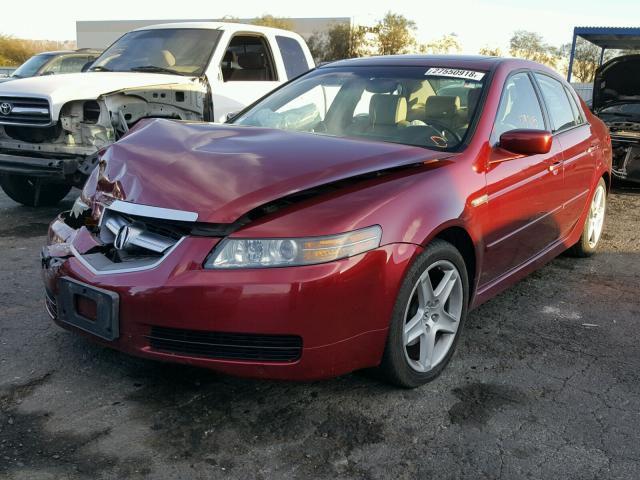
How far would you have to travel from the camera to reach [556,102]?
15.2ft

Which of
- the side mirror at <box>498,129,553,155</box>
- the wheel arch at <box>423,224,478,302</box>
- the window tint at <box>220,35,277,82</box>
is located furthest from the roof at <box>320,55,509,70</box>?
the window tint at <box>220,35,277,82</box>

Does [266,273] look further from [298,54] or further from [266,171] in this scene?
[298,54]

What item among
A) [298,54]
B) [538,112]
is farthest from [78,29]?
[538,112]

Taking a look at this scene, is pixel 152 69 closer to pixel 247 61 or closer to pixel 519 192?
pixel 247 61

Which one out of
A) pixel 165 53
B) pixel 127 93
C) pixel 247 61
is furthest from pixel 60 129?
Answer: pixel 247 61

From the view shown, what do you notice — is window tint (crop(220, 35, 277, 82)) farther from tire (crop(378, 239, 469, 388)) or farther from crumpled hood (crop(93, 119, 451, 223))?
tire (crop(378, 239, 469, 388))

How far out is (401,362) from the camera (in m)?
2.87

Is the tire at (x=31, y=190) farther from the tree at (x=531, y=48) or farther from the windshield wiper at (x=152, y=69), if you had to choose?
the tree at (x=531, y=48)

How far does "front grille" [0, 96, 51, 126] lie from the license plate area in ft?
12.1

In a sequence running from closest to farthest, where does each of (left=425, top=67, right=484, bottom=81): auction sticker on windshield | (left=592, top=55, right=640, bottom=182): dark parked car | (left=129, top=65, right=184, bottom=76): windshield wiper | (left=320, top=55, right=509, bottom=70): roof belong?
(left=425, top=67, right=484, bottom=81): auction sticker on windshield, (left=320, top=55, right=509, bottom=70): roof, (left=129, top=65, right=184, bottom=76): windshield wiper, (left=592, top=55, right=640, bottom=182): dark parked car

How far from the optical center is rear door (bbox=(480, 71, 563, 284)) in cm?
347

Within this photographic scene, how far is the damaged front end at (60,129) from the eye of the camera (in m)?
5.96

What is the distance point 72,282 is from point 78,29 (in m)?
71.8

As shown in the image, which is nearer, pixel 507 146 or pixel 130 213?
pixel 130 213
